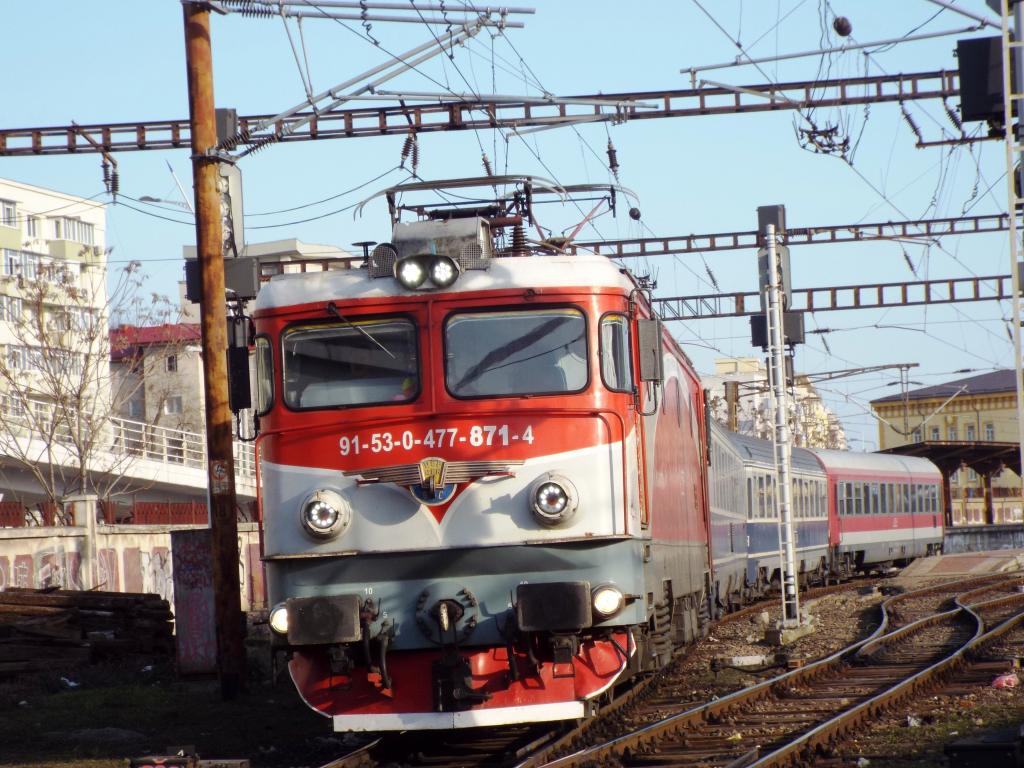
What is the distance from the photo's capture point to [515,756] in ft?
34.1

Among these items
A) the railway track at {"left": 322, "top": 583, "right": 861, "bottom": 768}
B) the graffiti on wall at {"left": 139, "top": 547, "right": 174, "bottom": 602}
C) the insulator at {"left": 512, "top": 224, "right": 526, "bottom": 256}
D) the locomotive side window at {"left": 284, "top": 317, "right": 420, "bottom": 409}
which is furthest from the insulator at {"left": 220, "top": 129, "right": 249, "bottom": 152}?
the graffiti on wall at {"left": 139, "top": 547, "right": 174, "bottom": 602}

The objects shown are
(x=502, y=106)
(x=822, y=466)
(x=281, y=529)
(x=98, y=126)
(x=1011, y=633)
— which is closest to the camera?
(x=281, y=529)

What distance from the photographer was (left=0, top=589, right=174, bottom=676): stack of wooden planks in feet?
55.6

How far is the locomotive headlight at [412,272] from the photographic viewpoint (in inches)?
411

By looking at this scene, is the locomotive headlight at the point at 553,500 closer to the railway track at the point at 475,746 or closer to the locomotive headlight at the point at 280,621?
the railway track at the point at 475,746

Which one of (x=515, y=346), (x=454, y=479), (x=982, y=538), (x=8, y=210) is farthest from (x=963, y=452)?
(x=8, y=210)

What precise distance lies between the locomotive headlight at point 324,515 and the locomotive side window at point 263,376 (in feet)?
3.01

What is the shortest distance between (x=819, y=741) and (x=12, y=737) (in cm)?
659

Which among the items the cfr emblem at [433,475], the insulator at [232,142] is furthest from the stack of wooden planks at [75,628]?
the cfr emblem at [433,475]

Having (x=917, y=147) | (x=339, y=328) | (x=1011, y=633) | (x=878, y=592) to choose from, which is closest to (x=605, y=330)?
(x=339, y=328)

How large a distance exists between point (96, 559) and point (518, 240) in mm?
14539

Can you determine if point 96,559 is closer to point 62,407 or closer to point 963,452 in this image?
point 62,407

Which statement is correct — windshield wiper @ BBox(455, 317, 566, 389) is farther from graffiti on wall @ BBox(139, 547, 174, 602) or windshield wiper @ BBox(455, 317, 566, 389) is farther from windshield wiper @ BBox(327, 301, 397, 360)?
graffiti on wall @ BBox(139, 547, 174, 602)

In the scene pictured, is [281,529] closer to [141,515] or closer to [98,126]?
[98,126]
